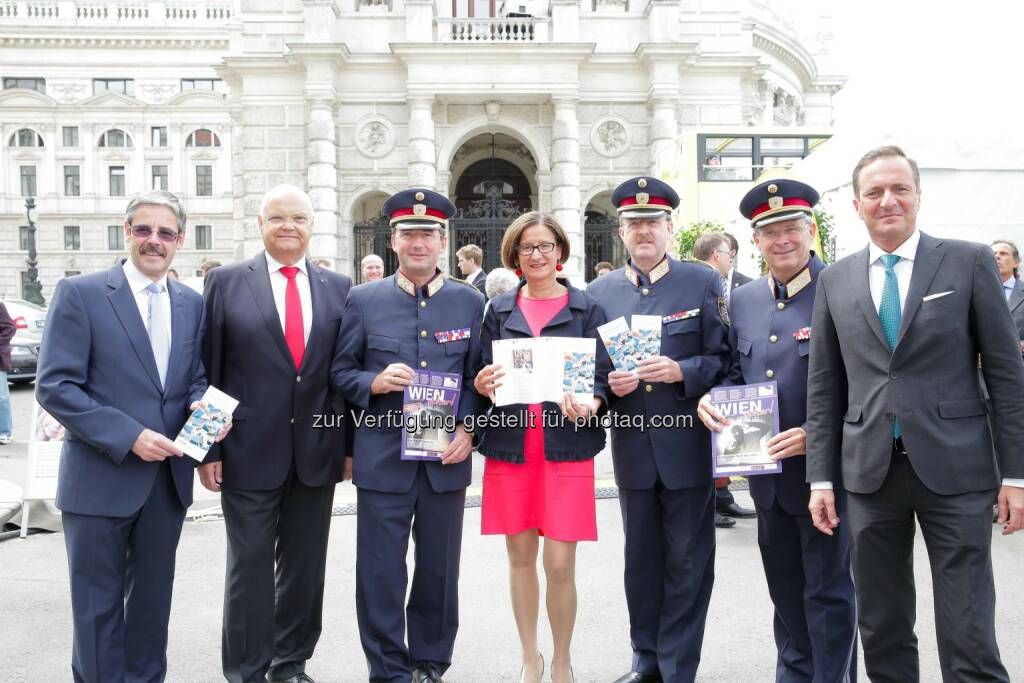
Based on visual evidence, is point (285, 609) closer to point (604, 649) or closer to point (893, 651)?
point (604, 649)

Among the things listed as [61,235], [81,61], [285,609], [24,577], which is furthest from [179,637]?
[81,61]

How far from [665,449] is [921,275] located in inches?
60.2

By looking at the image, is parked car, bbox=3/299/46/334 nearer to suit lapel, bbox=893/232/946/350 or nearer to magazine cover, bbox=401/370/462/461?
magazine cover, bbox=401/370/462/461

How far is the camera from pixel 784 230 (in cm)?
418

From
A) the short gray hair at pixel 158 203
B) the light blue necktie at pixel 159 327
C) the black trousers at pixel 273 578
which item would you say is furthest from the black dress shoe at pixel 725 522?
the short gray hair at pixel 158 203

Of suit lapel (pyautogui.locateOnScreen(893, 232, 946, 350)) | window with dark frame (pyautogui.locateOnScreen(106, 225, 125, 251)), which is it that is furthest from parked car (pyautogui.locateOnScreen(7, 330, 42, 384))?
window with dark frame (pyautogui.locateOnScreen(106, 225, 125, 251))

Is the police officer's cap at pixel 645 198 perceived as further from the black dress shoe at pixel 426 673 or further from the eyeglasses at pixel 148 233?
the black dress shoe at pixel 426 673

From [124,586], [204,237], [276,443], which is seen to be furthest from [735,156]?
[204,237]

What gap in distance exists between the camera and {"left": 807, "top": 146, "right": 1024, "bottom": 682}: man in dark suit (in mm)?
3316

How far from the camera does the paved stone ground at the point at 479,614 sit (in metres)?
4.62

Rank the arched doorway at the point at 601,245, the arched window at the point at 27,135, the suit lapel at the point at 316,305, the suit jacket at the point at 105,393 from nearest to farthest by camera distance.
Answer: the suit jacket at the point at 105,393, the suit lapel at the point at 316,305, the arched doorway at the point at 601,245, the arched window at the point at 27,135

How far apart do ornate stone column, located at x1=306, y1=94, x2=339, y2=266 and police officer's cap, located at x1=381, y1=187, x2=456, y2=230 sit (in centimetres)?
2093

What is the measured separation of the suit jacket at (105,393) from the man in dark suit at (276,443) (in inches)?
13.7

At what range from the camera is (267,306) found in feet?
14.5
